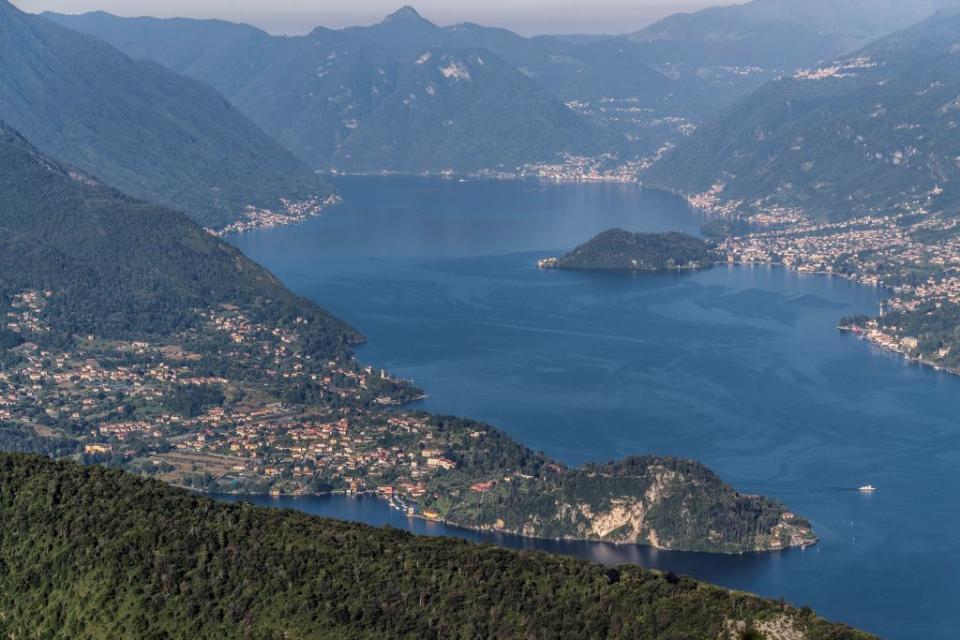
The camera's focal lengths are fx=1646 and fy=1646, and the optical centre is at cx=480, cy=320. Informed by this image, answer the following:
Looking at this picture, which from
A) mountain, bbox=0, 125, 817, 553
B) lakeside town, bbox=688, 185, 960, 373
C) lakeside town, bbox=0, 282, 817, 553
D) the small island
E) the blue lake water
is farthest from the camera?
the small island

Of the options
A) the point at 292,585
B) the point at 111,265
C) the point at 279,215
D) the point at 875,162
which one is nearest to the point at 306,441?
the point at 292,585

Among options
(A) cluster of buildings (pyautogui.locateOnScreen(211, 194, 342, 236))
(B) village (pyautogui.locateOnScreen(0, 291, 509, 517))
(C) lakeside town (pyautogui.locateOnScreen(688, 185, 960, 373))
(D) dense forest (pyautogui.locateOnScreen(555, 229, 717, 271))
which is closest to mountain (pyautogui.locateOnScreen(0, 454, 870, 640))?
(B) village (pyautogui.locateOnScreen(0, 291, 509, 517))

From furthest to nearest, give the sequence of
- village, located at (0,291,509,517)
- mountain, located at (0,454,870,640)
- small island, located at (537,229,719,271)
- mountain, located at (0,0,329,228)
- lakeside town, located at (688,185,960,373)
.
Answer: mountain, located at (0,0,329,228), small island, located at (537,229,719,271), lakeside town, located at (688,185,960,373), village, located at (0,291,509,517), mountain, located at (0,454,870,640)

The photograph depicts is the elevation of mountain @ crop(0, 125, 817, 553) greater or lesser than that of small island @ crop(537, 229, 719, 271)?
lesser

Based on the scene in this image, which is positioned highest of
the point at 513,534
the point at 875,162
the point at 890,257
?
the point at 875,162

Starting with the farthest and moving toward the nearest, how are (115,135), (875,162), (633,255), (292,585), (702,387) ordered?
(115,135), (875,162), (633,255), (702,387), (292,585)

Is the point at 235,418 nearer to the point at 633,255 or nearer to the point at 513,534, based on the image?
the point at 513,534

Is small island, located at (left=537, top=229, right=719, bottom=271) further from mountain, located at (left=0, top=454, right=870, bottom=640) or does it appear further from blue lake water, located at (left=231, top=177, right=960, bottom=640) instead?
mountain, located at (left=0, top=454, right=870, bottom=640)
